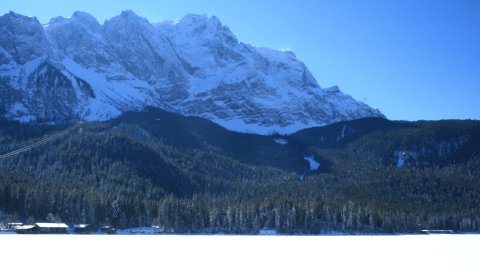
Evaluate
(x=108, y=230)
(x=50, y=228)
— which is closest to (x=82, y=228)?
(x=108, y=230)

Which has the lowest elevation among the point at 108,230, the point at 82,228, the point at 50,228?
the point at 50,228

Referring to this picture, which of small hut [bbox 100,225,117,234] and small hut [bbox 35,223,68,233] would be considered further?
small hut [bbox 100,225,117,234]

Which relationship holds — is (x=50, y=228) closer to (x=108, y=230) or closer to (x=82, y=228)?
(x=82, y=228)

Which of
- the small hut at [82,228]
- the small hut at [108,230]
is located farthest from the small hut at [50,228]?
the small hut at [108,230]

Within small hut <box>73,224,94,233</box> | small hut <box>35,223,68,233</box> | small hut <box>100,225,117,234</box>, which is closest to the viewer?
small hut <box>35,223,68,233</box>

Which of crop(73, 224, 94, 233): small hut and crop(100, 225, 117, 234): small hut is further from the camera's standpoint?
crop(100, 225, 117, 234): small hut

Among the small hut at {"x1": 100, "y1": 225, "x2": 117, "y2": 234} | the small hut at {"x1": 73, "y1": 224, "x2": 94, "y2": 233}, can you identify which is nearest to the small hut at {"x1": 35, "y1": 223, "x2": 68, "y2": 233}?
the small hut at {"x1": 73, "y1": 224, "x2": 94, "y2": 233}

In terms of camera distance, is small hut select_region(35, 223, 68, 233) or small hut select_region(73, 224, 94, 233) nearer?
small hut select_region(35, 223, 68, 233)

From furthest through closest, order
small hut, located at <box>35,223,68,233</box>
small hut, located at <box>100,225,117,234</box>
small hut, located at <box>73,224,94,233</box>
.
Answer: small hut, located at <box>100,225,117,234</box>, small hut, located at <box>73,224,94,233</box>, small hut, located at <box>35,223,68,233</box>

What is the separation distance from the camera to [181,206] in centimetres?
15812

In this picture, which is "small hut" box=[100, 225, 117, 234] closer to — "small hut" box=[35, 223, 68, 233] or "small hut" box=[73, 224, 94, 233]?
"small hut" box=[73, 224, 94, 233]
